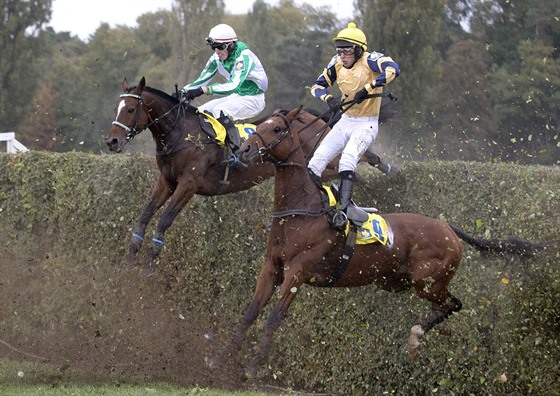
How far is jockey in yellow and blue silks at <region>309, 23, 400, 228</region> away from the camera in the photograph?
328 inches

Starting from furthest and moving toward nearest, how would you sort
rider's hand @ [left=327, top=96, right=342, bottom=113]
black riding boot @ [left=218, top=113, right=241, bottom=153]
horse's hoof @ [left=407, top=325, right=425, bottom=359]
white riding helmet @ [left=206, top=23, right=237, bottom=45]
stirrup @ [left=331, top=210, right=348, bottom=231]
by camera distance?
black riding boot @ [left=218, top=113, right=241, bottom=153]
white riding helmet @ [left=206, top=23, right=237, bottom=45]
rider's hand @ [left=327, top=96, right=342, bottom=113]
horse's hoof @ [left=407, top=325, right=425, bottom=359]
stirrup @ [left=331, top=210, right=348, bottom=231]

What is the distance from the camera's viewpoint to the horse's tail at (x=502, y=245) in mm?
7785

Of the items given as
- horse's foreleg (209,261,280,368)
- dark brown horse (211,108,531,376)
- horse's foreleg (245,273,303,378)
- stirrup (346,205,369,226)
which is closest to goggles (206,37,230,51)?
dark brown horse (211,108,531,376)

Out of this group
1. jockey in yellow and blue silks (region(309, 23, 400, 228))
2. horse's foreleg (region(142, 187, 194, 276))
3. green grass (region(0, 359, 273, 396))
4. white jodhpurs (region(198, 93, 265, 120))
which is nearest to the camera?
jockey in yellow and blue silks (region(309, 23, 400, 228))

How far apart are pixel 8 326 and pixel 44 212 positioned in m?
1.58

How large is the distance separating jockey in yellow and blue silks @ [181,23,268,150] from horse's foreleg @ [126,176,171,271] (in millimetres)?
915

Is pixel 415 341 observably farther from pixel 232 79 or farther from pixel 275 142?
pixel 232 79

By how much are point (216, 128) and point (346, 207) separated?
2435mm

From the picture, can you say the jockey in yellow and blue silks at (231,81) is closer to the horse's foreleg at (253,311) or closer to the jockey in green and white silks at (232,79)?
the jockey in green and white silks at (232,79)

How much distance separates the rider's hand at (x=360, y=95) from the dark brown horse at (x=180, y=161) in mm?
1153

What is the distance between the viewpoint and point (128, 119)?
30.8 ft

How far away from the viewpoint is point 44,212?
1243cm

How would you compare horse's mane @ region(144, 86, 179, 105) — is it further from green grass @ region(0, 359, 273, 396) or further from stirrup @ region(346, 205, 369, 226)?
green grass @ region(0, 359, 273, 396)

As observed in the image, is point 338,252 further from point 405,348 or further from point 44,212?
point 44,212
